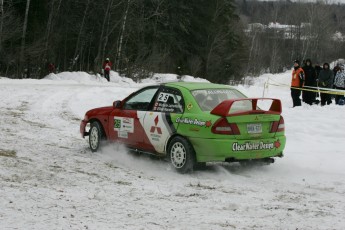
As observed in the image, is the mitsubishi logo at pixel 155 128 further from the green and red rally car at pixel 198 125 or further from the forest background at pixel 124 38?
the forest background at pixel 124 38

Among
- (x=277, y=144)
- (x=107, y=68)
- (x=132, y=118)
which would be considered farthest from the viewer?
(x=107, y=68)

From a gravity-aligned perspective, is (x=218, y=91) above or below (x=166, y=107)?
above

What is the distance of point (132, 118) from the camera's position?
30.0 feet

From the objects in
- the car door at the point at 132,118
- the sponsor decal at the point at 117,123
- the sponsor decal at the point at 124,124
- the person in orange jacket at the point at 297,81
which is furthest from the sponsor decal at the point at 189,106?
the person in orange jacket at the point at 297,81

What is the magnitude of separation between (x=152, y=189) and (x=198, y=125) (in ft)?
4.78

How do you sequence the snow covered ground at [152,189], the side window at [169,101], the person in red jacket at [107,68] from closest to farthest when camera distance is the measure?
the snow covered ground at [152,189], the side window at [169,101], the person in red jacket at [107,68]

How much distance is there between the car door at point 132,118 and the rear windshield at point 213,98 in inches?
36.8

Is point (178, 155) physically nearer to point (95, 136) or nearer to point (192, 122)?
Result: point (192, 122)

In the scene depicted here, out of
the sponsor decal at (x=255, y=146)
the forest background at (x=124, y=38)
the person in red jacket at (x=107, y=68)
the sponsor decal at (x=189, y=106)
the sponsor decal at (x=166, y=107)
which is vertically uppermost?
the forest background at (x=124, y=38)

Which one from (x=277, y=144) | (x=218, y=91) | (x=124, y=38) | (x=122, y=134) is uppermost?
(x=124, y=38)

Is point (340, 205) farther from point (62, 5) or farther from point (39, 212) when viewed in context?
point (62, 5)

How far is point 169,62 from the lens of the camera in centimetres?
5325

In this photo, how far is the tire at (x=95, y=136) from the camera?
9.88m

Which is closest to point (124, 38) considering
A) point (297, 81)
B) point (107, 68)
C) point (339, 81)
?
point (107, 68)
